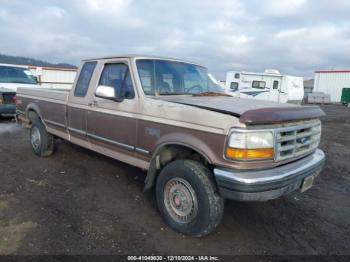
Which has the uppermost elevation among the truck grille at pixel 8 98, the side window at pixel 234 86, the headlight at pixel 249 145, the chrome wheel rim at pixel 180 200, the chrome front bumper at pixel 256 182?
the side window at pixel 234 86

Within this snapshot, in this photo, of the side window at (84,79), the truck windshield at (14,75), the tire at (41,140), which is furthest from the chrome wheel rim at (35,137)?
the truck windshield at (14,75)

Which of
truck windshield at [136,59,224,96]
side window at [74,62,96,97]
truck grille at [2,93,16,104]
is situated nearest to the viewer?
truck windshield at [136,59,224,96]

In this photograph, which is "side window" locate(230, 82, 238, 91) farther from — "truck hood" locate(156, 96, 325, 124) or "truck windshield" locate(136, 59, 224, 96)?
"truck hood" locate(156, 96, 325, 124)

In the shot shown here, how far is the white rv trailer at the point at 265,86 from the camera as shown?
1766 cm

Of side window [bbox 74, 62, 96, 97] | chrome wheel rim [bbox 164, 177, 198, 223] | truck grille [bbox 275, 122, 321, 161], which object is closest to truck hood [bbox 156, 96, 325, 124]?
truck grille [bbox 275, 122, 321, 161]

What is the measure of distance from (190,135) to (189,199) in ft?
2.46

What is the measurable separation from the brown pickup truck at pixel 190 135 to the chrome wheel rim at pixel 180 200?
1cm

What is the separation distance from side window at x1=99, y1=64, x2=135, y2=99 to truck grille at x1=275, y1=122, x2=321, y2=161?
2.00m

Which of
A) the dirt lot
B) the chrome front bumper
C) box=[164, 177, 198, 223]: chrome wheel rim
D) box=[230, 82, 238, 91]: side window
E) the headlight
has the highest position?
box=[230, 82, 238, 91]: side window

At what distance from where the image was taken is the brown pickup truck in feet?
9.39

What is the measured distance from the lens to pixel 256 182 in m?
2.79

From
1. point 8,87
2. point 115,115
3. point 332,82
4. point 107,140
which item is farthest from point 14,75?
point 332,82

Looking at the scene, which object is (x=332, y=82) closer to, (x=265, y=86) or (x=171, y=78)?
(x=265, y=86)

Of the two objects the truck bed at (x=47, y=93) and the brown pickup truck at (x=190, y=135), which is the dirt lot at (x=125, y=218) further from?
the truck bed at (x=47, y=93)
